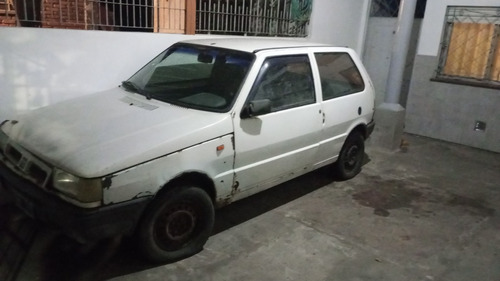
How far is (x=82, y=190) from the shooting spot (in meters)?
2.76

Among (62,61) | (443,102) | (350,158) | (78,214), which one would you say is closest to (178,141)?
(78,214)

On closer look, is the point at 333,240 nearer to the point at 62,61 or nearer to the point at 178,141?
the point at 178,141

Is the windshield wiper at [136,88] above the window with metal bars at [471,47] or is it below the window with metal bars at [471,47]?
below

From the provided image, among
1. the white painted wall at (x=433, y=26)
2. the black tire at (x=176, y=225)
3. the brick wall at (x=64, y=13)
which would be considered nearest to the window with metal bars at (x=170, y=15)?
the brick wall at (x=64, y=13)

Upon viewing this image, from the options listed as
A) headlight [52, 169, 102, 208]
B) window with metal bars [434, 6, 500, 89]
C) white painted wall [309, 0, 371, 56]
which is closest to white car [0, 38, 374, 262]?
headlight [52, 169, 102, 208]

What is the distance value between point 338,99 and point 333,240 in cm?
167

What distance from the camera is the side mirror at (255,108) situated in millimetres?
3588

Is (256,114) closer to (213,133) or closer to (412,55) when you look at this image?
(213,133)

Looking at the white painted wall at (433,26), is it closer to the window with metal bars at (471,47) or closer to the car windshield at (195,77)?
the window with metal bars at (471,47)

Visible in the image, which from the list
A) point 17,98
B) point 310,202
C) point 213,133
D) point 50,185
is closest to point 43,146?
point 50,185

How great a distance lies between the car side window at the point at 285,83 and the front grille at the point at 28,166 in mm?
1784

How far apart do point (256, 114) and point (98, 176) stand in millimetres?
1462

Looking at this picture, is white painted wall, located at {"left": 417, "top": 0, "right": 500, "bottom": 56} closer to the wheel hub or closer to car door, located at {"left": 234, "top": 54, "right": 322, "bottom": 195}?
car door, located at {"left": 234, "top": 54, "right": 322, "bottom": 195}

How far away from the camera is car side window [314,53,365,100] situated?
463 centimetres
